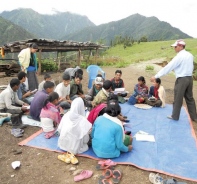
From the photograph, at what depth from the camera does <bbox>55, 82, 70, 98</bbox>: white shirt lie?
5211mm

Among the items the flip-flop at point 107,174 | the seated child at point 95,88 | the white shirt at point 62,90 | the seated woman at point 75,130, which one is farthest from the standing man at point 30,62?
the flip-flop at point 107,174

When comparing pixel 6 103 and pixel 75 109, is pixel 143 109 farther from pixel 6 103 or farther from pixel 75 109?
A: pixel 6 103

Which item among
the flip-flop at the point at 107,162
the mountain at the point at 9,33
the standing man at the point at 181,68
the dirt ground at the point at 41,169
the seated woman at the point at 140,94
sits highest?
the mountain at the point at 9,33

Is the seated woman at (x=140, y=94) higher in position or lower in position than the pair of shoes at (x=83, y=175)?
higher

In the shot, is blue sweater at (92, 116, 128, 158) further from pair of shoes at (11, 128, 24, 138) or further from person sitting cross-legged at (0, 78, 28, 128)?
person sitting cross-legged at (0, 78, 28, 128)

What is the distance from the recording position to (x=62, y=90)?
207 inches

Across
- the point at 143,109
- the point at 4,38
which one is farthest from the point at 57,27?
the point at 143,109

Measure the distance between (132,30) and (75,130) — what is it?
137m

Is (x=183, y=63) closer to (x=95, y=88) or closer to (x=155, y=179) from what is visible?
(x=95, y=88)

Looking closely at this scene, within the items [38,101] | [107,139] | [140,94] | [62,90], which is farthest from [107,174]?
[140,94]

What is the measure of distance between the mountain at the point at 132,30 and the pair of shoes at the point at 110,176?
113273 mm

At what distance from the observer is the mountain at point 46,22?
127875 mm

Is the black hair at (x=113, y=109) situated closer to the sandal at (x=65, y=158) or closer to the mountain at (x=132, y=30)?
the sandal at (x=65, y=158)

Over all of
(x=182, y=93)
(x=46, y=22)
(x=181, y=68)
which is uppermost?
(x=46, y=22)
